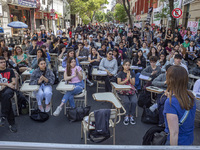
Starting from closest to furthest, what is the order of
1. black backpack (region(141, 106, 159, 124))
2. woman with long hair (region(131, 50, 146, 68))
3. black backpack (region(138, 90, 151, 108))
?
black backpack (region(141, 106, 159, 124))
black backpack (region(138, 90, 151, 108))
woman with long hair (region(131, 50, 146, 68))

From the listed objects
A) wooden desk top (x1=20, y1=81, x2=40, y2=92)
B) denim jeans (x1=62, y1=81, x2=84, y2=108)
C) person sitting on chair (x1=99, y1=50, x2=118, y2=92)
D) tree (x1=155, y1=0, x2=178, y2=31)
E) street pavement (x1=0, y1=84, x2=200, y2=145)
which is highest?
tree (x1=155, y1=0, x2=178, y2=31)

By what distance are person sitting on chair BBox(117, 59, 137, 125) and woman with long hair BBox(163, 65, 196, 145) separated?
2434mm

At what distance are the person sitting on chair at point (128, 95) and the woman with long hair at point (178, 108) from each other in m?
2.43

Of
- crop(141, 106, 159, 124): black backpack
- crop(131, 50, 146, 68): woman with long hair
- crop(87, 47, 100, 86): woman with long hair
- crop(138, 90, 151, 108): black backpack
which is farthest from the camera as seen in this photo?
crop(131, 50, 146, 68): woman with long hair

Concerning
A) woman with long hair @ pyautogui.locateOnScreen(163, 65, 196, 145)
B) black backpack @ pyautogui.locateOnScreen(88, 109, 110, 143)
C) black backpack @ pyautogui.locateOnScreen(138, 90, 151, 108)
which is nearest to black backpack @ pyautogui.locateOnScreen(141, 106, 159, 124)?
black backpack @ pyautogui.locateOnScreen(138, 90, 151, 108)

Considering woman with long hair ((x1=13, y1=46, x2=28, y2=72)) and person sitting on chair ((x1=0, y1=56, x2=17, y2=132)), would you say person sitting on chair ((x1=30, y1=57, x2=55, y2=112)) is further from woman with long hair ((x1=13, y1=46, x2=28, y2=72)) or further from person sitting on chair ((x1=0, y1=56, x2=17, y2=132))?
woman with long hair ((x1=13, y1=46, x2=28, y2=72))

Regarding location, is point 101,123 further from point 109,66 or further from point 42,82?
point 109,66

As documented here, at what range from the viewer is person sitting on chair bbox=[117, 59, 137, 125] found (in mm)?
4355

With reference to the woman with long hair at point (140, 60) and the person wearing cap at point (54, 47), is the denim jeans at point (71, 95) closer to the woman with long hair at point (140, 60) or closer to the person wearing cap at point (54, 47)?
the woman with long hair at point (140, 60)

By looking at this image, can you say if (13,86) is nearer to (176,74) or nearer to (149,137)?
(149,137)

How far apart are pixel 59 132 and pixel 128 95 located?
1.93 m

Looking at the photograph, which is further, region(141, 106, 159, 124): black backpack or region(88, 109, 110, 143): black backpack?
region(141, 106, 159, 124): black backpack

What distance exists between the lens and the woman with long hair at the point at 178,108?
1.77m

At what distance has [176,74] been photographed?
6.01 ft
